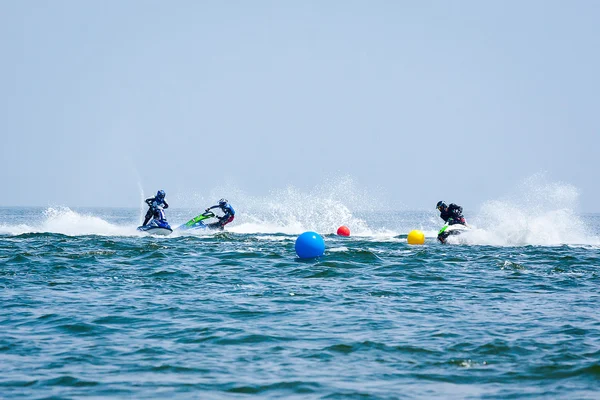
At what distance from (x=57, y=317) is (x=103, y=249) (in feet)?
40.4

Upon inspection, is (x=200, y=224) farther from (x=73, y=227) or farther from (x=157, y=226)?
(x=73, y=227)

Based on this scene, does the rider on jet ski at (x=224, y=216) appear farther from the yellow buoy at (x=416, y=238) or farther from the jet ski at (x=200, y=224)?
the yellow buoy at (x=416, y=238)

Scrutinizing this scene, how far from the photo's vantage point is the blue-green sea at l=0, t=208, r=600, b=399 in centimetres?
824

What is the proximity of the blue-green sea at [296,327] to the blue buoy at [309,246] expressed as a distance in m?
0.45

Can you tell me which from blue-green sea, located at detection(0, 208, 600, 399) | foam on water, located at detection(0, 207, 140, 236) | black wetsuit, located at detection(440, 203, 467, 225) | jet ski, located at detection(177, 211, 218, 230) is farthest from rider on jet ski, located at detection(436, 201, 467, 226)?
foam on water, located at detection(0, 207, 140, 236)

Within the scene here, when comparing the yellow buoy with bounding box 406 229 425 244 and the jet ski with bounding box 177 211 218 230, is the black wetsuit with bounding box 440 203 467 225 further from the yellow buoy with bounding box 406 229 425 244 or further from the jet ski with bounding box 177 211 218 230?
the jet ski with bounding box 177 211 218 230

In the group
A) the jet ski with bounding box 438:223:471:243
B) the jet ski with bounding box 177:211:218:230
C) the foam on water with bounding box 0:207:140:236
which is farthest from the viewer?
the jet ski with bounding box 177:211:218:230

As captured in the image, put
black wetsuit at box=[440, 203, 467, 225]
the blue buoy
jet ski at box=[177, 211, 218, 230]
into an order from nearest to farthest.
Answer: the blue buoy
black wetsuit at box=[440, 203, 467, 225]
jet ski at box=[177, 211, 218, 230]

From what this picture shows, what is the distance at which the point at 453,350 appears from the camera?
9.77m

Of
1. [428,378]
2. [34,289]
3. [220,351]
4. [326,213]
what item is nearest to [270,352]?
[220,351]

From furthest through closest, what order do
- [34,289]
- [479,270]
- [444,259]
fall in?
[444,259]
[479,270]
[34,289]

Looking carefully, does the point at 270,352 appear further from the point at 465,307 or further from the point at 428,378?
the point at 465,307

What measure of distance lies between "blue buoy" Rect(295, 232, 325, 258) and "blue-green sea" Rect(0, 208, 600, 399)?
1.48 ft

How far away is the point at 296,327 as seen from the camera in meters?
11.2
